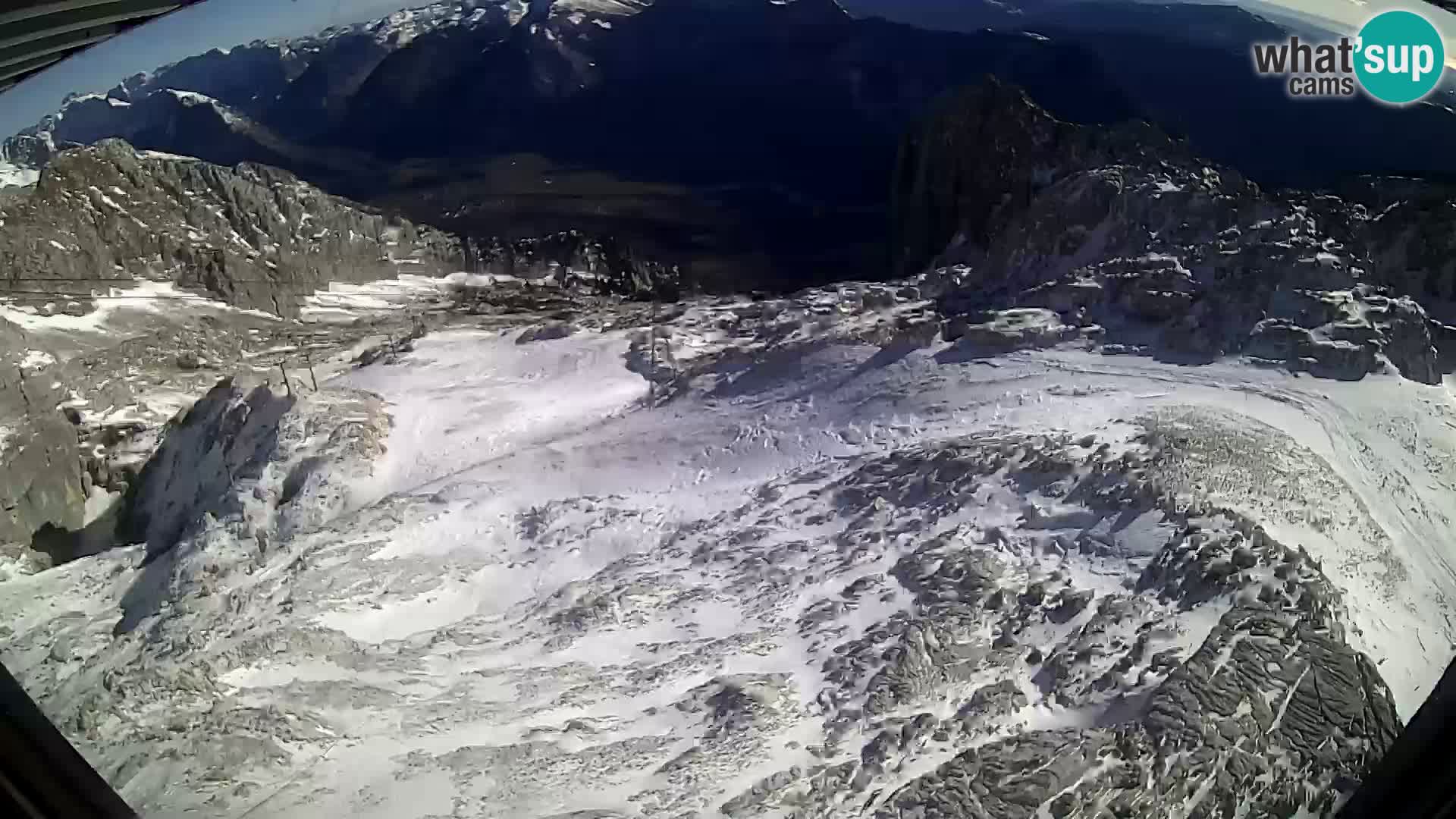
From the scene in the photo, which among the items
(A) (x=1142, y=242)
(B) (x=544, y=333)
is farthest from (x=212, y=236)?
(A) (x=1142, y=242)

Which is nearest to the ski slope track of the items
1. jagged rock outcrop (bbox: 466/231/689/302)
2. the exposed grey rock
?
the exposed grey rock

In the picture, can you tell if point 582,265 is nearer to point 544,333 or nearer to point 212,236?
point 544,333

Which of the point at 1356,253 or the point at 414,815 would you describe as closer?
the point at 414,815

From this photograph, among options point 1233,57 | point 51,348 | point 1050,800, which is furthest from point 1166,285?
point 51,348

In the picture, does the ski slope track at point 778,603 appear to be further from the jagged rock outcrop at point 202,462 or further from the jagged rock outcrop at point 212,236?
the jagged rock outcrop at point 212,236

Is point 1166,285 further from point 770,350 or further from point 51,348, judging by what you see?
point 51,348

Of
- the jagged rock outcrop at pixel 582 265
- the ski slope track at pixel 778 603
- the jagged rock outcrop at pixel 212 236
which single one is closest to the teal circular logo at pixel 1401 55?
the ski slope track at pixel 778 603
